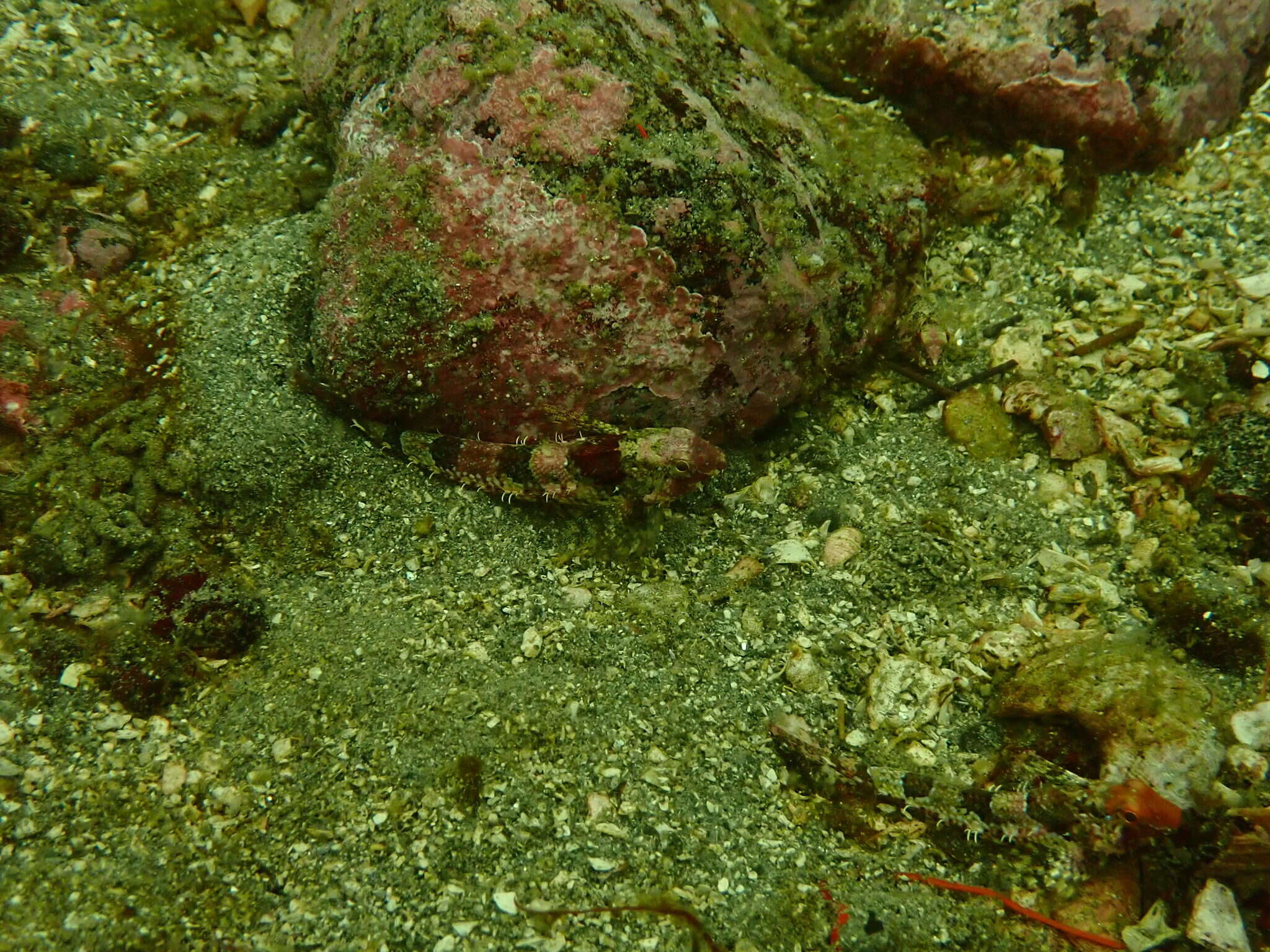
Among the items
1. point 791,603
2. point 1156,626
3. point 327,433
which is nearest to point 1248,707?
point 1156,626

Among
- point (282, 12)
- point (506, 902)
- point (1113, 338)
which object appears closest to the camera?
point (506, 902)

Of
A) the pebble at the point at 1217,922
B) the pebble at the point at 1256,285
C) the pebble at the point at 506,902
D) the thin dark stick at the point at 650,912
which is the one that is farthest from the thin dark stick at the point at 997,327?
the pebble at the point at 506,902

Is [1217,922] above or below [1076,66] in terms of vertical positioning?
below

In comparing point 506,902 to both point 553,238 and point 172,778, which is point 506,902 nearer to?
point 172,778

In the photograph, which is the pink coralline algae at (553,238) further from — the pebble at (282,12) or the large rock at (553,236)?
the pebble at (282,12)

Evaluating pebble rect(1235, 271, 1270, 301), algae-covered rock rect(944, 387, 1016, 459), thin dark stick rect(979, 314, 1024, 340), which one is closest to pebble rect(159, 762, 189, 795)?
algae-covered rock rect(944, 387, 1016, 459)

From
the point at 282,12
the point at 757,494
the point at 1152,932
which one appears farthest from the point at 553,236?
the point at 1152,932

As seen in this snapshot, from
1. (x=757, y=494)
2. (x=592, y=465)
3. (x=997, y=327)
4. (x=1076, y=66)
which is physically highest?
(x=1076, y=66)

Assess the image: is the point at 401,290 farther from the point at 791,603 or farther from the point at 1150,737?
the point at 1150,737

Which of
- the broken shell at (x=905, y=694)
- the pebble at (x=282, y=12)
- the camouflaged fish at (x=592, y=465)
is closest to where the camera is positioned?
the broken shell at (x=905, y=694)
